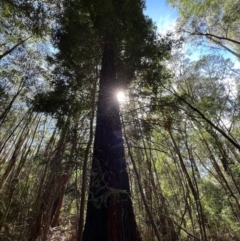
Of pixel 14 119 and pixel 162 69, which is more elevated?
pixel 14 119

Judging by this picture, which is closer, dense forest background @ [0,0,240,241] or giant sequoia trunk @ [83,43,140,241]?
giant sequoia trunk @ [83,43,140,241]

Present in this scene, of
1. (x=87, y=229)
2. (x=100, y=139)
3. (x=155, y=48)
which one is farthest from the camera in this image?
(x=155, y=48)

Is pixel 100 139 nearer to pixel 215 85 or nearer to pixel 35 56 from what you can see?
pixel 35 56

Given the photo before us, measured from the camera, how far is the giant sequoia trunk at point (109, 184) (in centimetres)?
156

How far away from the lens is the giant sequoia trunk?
156 centimetres

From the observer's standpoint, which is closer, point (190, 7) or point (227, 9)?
point (227, 9)

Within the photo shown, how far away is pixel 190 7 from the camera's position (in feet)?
20.1

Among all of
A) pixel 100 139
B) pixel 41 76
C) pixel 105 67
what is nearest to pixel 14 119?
pixel 41 76

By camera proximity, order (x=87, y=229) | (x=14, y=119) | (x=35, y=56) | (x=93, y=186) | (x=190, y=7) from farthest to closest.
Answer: (x=190, y=7), (x=14, y=119), (x=35, y=56), (x=93, y=186), (x=87, y=229)

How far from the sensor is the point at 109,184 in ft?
5.88

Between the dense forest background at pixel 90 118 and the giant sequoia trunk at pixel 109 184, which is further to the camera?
the dense forest background at pixel 90 118

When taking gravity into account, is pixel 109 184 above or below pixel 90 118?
below

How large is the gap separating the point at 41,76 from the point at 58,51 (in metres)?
1.48

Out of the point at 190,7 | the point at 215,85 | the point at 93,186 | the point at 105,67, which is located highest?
the point at 190,7
